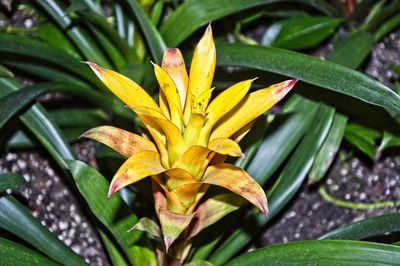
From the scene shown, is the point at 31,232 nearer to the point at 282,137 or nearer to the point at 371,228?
the point at 282,137

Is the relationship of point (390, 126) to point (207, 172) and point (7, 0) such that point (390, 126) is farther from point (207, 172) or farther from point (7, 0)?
point (7, 0)

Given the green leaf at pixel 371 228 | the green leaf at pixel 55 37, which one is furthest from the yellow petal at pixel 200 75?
the green leaf at pixel 55 37

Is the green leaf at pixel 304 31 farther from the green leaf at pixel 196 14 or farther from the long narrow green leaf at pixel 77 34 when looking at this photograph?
the long narrow green leaf at pixel 77 34

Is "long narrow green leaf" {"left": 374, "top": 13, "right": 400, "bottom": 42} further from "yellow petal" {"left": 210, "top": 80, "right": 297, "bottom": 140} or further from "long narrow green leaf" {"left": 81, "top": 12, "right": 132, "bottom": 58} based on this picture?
"yellow petal" {"left": 210, "top": 80, "right": 297, "bottom": 140}

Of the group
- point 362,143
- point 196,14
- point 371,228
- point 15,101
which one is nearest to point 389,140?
point 362,143

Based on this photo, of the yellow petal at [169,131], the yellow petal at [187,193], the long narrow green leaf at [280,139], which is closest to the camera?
the yellow petal at [169,131]

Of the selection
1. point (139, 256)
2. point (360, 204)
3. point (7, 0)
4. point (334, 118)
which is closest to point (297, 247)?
point (139, 256)
